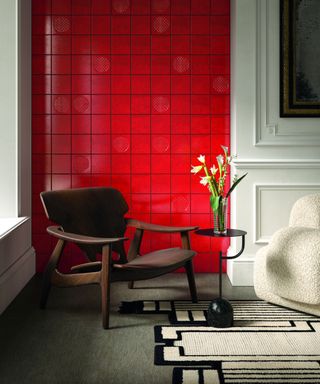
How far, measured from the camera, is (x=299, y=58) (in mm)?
4324

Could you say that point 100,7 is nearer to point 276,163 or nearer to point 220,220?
point 276,163

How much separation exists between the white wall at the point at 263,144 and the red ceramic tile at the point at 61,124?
1.40m

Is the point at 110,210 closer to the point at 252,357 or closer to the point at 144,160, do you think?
the point at 144,160

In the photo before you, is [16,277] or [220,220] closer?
[220,220]

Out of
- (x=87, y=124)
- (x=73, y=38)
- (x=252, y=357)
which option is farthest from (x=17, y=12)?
(x=252, y=357)

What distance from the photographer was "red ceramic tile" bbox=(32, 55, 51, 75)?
4.57m

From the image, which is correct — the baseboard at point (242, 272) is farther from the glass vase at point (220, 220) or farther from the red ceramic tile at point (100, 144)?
the red ceramic tile at point (100, 144)

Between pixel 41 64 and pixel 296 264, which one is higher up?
pixel 41 64

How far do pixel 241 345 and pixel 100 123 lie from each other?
94.7 inches

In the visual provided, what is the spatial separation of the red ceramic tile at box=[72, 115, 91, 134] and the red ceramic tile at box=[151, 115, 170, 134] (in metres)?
0.54

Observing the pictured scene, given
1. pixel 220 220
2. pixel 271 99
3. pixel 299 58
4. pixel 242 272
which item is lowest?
pixel 242 272

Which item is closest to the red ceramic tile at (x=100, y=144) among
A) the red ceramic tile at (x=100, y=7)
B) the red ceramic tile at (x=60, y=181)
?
the red ceramic tile at (x=60, y=181)

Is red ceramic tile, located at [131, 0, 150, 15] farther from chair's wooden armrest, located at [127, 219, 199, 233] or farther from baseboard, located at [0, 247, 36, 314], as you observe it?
baseboard, located at [0, 247, 36, 314]

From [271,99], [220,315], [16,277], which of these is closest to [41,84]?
[16,277]
